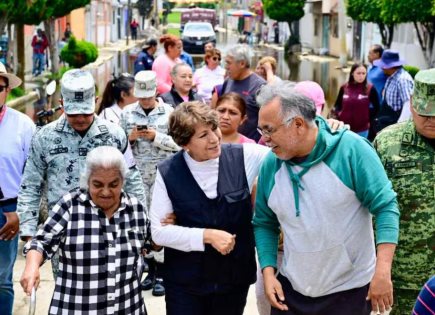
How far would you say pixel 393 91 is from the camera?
852 cm

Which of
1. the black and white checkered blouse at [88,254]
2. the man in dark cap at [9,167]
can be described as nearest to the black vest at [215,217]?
the black and white checkered blouse at [88,254]

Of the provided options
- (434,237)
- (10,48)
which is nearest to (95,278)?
(434,237)

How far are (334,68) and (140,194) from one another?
31.2 meters

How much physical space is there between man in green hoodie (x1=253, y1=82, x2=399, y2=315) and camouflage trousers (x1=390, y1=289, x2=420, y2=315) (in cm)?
39

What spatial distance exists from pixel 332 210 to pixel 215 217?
0.64 metres

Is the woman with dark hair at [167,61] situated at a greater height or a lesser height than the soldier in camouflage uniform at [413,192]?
greater

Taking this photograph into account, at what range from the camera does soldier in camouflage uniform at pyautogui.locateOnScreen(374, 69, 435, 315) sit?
353 cm

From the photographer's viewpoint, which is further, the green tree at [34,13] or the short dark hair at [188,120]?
the green tree at [34,13]

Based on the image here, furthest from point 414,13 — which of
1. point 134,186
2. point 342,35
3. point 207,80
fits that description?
point 134,186

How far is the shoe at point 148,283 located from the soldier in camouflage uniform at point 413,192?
9.13 ft

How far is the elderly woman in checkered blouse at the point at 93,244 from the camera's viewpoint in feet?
11.7

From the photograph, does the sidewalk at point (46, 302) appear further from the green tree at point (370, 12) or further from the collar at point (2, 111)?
the green tree at point (370, 12)

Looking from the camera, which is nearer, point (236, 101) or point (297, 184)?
point (297, 184)

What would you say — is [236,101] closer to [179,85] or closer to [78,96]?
[78,96]
